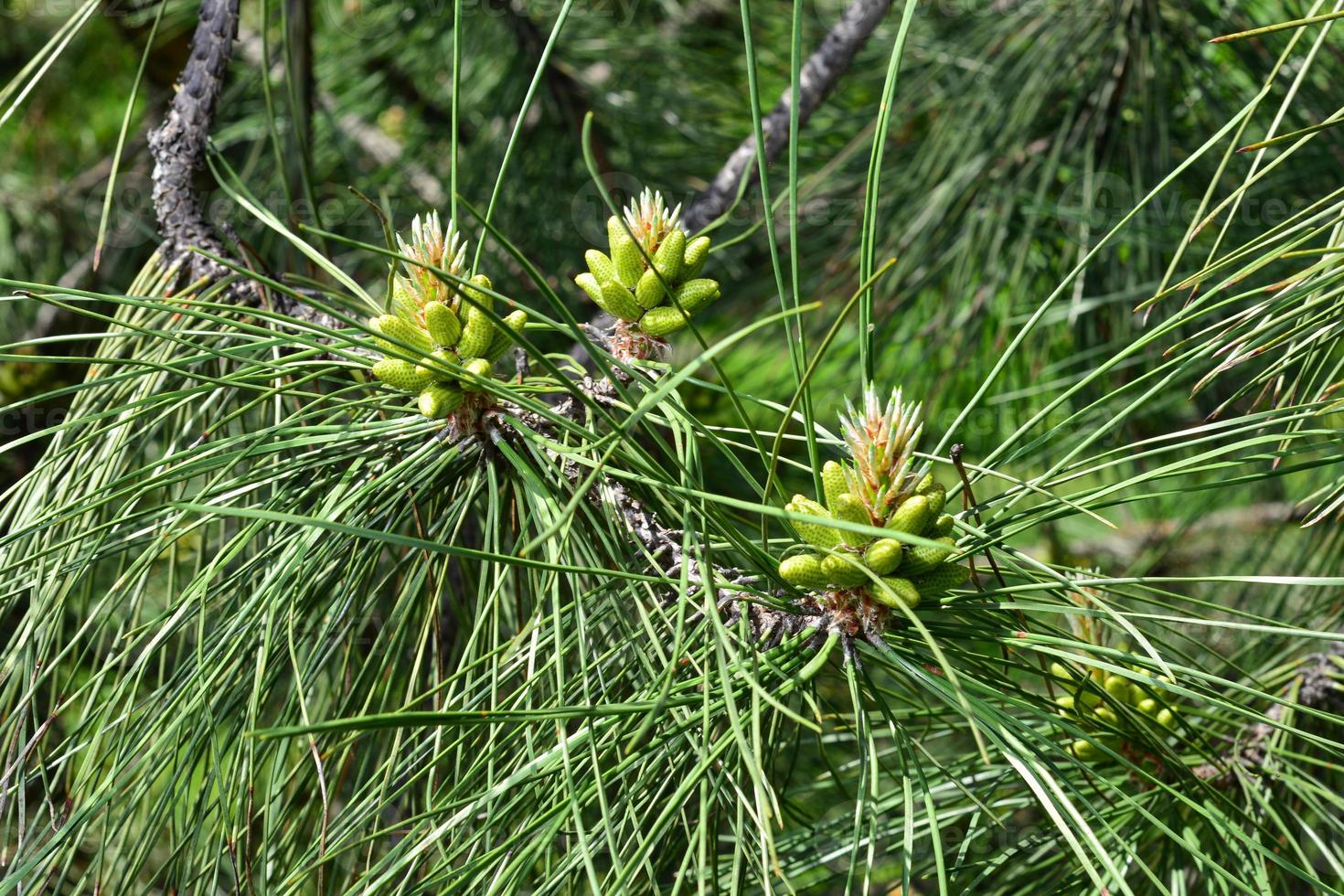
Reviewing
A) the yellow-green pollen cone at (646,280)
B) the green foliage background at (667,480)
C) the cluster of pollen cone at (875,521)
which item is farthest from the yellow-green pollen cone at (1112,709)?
the yellow-green pollen cone at (646,280)

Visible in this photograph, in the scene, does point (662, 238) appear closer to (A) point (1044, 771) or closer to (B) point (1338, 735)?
(A) point (1044, 771)

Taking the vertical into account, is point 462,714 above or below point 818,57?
below

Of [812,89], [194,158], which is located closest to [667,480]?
[194,158]

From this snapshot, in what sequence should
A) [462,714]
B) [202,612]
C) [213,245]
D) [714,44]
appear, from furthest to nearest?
[714,44], [213,245], [202,612], [462,714]

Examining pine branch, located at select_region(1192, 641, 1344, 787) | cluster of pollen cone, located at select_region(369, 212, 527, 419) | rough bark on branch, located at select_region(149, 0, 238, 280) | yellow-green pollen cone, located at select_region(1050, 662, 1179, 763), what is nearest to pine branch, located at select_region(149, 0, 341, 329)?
rough bark on branch, located at select_region(149, 0, 238, 280)

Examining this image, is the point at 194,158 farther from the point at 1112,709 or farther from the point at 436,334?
the point at 1112,709

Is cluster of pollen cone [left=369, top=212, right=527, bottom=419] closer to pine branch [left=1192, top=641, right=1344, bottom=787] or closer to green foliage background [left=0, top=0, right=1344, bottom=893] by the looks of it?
green foliage background [left=0, top=0, right=1344, bottom=893]

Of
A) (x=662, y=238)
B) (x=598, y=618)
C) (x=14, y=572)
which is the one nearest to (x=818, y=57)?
(x=662, y=238)
